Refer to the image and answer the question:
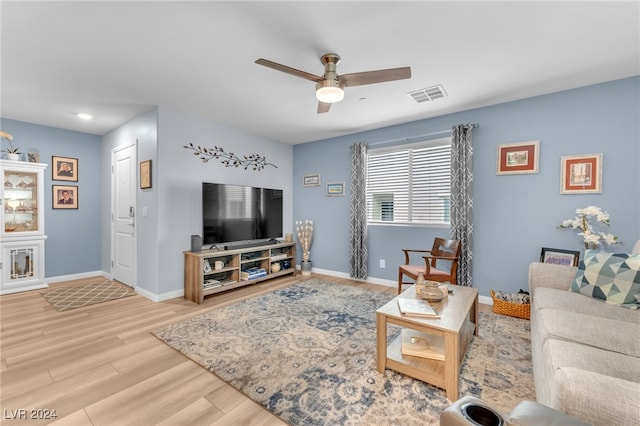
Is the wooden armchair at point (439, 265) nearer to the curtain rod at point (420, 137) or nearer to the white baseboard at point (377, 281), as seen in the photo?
the white baseboard at point (377, 281)

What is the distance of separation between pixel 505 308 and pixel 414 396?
1947mm

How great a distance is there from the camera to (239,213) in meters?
4.15

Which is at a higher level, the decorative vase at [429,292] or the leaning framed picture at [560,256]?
the leaning framed picture at [560,256]

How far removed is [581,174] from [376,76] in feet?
8.29

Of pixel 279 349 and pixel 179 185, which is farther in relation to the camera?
pixel 179 185

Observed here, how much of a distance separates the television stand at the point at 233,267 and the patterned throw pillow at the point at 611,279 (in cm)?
363

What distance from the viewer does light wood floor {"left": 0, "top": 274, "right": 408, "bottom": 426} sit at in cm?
157

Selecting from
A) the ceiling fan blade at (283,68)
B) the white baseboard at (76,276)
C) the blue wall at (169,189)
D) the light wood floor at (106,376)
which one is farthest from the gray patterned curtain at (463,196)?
the white baseboard at (76,276)

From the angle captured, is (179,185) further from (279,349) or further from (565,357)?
(565,357)

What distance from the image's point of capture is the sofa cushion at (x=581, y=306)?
1.78m

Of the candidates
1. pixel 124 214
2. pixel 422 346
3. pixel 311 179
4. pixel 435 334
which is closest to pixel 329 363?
pixel 422 346

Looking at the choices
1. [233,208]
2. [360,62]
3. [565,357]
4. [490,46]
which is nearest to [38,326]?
[233,208]

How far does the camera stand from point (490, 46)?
216cm

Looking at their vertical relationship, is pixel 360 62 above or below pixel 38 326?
above
